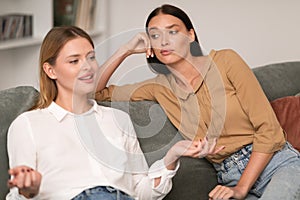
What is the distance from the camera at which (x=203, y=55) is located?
2150mm

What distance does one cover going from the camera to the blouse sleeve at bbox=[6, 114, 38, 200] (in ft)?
5.63

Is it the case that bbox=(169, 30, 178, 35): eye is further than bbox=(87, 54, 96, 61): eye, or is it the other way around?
bbox=(169, 30, 178, 35): eye

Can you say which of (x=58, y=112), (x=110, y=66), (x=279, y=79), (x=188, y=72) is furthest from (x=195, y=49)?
(x=279, y=79)

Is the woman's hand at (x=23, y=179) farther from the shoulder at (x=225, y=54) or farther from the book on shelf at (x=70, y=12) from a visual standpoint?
the book on shelf at (x=70, y=12)

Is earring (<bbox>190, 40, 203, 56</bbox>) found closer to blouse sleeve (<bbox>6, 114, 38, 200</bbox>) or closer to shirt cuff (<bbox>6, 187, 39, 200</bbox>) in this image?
blouse sleeve (<bbox>6, 114, 38, 200</bbox>)

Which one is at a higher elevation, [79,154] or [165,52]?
[165,52]

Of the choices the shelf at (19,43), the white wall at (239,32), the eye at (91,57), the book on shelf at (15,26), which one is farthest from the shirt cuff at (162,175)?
the white wall at (239,32)

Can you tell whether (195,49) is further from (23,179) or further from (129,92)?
(23,179)

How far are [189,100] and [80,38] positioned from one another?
427 millimetres

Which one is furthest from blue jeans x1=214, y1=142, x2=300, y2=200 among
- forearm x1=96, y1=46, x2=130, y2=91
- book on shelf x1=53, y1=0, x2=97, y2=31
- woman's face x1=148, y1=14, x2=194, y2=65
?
book on shelf x1=53, y1=0, x2=97, y2=31

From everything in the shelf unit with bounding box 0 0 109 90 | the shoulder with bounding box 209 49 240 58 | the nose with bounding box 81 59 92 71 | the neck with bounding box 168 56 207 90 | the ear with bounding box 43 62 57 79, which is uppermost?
the nose with bounding box 81 59 92 71

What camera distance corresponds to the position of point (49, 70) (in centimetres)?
187

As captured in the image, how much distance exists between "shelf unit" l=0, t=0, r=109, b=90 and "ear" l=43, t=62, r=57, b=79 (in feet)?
3.96

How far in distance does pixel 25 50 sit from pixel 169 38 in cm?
136
